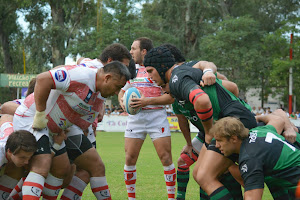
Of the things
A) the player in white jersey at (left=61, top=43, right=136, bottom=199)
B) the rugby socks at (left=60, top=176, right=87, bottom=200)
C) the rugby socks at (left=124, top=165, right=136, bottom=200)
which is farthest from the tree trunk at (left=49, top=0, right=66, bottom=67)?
the rugby socks at (left=60, top=176, right=87, bottom=200)

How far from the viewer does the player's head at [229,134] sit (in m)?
4.09

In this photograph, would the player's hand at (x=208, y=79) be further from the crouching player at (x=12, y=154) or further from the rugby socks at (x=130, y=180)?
the rugby socks at (x=130, y=180)

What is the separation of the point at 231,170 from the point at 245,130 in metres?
0.65

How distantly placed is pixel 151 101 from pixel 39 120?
2.17 m

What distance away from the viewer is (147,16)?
45844mm

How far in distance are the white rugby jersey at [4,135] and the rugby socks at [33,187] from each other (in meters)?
0.40

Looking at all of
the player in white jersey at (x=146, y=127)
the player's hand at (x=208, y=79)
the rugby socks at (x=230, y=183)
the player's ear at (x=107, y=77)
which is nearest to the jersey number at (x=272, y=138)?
the player's hand at (x=208, y=79)

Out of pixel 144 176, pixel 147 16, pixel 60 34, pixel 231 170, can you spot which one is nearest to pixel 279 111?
pixel 231 170

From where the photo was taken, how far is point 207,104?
415 centimetres

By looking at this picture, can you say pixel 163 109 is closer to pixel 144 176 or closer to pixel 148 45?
pixel 148 45

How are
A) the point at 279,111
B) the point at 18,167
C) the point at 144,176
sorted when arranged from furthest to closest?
1. the point at 144,176
2. the point at 279,111
3. the point at 18,167

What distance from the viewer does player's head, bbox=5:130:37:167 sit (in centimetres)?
439

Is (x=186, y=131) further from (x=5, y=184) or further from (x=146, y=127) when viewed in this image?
(x=5, y=184)

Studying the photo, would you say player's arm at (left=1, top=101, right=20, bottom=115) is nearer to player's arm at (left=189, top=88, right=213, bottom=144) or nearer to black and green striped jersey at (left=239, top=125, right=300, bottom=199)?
player's arm at (left=189, top=88, right=213, bottom=144)
